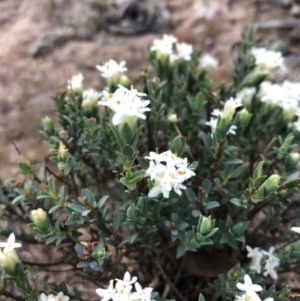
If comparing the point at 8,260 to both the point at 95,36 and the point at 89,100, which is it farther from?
the point at 95,36

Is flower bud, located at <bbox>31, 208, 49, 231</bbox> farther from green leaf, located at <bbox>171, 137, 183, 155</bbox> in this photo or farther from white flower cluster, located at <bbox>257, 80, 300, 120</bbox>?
white flower cluster, located at <bbox>257, 80, 300, 120</bbox>

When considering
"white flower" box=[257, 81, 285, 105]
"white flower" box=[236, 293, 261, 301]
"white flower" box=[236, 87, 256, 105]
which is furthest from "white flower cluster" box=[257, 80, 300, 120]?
"white flower" box=[236, 293, 261, 301]

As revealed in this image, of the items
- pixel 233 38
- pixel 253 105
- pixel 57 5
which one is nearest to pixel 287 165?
pixel 253 105

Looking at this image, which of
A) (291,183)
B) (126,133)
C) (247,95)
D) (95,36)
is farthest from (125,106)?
(95,36)

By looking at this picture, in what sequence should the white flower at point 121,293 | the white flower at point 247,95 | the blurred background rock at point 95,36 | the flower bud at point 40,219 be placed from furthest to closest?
the blurred background rock at point 95,36, the white flower at point 247,95, the flower bud at point 40,219, the white flower at point 121,293

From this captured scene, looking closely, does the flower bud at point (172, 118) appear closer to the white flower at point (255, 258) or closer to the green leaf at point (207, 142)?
the green leaf at point (207, 142)

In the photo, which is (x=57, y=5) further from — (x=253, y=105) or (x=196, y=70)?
(x=253, y=105)

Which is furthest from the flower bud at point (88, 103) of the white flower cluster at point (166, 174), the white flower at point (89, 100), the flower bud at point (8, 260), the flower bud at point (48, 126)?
the flower bud at point (8, 260)

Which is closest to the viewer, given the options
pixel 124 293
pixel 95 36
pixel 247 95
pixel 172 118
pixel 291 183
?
pixel 124 293
